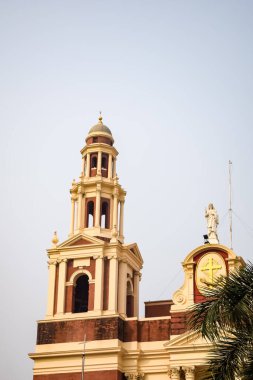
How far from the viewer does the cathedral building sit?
38.2 meters

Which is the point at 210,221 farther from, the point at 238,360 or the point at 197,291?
the point at 238,360

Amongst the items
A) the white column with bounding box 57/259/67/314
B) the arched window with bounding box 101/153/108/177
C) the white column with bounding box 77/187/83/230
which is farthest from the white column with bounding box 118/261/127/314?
the arched window with bounding box 101/153/108/177

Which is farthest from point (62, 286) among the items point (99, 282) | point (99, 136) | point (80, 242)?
point (99, 136)

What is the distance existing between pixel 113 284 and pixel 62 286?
114 inches

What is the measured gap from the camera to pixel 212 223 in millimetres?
40719

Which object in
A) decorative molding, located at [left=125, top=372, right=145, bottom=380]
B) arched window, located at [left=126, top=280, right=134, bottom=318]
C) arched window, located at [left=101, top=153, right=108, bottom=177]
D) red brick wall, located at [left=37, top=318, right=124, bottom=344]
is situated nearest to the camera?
decorative molding, located at [left=125, top=372, right=145, bottom=380]

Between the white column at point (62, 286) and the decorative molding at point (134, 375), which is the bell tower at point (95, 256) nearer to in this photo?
the white column at point (62, 286)

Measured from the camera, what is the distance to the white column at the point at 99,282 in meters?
39.9

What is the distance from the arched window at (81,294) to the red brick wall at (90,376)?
4055 millimetres

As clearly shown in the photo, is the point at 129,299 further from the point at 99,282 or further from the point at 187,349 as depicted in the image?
the point at 187,349

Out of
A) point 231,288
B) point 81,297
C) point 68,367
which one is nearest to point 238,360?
point 231,288

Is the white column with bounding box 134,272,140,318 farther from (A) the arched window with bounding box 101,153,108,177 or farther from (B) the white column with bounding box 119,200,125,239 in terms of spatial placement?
(A) the arched window with bounding box 101,153,108,177

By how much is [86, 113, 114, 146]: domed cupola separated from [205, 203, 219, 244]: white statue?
26.8 feet

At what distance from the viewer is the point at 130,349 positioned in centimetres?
3894
